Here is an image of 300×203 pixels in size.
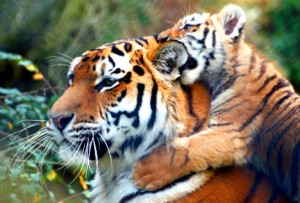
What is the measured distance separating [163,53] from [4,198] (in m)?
1.55

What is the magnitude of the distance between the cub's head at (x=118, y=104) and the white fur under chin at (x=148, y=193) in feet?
0.40

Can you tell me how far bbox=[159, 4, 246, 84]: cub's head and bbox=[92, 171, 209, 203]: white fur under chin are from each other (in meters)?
0.85

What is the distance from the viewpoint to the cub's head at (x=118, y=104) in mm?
Answer: 3391

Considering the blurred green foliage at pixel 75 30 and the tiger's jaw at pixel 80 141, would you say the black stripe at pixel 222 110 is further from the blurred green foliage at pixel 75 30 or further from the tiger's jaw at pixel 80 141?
the blurred green foliage at pixel 75 30

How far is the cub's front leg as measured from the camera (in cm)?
343

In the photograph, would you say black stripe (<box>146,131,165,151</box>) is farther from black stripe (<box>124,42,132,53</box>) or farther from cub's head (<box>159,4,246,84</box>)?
cub's head (<box>159,4,246,84</box>)

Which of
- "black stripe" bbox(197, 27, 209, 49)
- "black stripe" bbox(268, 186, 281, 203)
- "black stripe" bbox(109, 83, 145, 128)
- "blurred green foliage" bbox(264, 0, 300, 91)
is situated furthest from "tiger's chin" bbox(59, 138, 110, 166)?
"blurred green foliage" bbox(264, 0, 300, 91)

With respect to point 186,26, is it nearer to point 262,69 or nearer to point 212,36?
point 212,36

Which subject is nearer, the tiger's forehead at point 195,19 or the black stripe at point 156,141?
the black stripe at point 156,141

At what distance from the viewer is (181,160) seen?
3.46 m

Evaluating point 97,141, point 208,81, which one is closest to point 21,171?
point 97,141

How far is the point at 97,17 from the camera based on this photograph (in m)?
6.33

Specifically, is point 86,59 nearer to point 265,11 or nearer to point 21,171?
point 21,171

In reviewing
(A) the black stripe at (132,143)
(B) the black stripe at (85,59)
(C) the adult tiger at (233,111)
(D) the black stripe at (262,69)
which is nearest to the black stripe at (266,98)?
(C) the adult tiger at (233,111)
